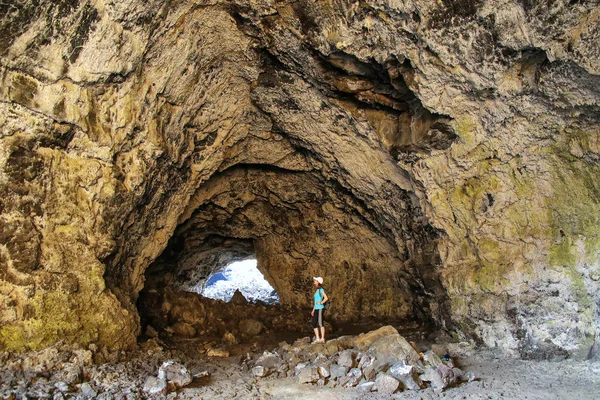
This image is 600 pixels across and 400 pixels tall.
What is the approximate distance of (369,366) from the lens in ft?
17.9

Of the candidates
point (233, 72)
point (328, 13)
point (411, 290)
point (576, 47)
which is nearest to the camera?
point (576, 47)

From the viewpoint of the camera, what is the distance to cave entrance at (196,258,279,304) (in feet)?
53.4

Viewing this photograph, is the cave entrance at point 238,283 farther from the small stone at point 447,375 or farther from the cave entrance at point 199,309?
the small stone at point 447,375

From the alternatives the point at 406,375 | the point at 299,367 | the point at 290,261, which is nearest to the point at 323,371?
the point at 299,367

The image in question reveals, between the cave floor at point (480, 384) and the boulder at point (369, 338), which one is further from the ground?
the boulder at point (369, 338)

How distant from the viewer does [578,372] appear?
5383 mm

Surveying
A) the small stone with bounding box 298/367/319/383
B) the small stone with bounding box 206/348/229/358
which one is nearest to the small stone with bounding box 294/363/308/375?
the small stone with bounding box 298/367/319/383

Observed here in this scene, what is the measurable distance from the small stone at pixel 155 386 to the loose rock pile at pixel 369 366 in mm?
1313

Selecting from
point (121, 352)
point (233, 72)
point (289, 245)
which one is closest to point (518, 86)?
point (233, 72)

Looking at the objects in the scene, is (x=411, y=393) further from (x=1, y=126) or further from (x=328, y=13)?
(x=1, y=126)

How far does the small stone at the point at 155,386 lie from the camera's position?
16.1 ft

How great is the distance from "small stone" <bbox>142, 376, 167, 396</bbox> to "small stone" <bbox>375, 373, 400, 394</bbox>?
7.32 feet

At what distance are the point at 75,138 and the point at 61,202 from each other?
0.75 metres

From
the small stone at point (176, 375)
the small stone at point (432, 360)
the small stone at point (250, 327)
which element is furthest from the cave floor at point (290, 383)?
the small stone at point (250, 327)
